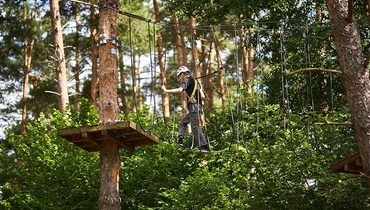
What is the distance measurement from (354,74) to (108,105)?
3.29 m

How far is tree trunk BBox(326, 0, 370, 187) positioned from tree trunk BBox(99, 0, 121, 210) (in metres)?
3.08

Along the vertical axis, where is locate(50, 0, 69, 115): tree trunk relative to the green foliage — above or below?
above

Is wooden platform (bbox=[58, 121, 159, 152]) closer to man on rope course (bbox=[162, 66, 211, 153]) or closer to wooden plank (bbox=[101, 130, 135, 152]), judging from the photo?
wooden plank (bbox=[101, 130, 135, 152])

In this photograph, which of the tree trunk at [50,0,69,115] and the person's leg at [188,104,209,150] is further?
the tree trunk at [50,0,69,115]

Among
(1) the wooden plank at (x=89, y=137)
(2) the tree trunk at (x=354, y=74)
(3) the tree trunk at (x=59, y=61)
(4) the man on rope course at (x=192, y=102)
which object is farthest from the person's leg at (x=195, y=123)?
(3) the tree trunk at (x=59, y=61)

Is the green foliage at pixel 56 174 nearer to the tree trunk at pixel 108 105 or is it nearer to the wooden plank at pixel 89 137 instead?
the tree trunk at pixel 108 105

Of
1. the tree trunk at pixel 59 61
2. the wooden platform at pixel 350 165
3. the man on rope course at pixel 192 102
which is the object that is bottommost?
the wooden platform at pixel 350 165

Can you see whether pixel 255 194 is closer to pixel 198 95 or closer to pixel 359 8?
pixel 198 95

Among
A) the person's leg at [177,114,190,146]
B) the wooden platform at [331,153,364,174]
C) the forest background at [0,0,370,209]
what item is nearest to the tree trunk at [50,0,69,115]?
the forest background at [0,0,370,209]

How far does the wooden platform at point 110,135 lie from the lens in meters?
7.50

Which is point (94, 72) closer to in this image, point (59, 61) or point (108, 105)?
point (59, 61)

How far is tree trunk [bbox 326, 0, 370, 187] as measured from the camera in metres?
6.46

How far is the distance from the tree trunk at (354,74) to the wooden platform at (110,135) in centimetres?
260

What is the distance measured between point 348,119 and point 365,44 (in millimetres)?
1750
